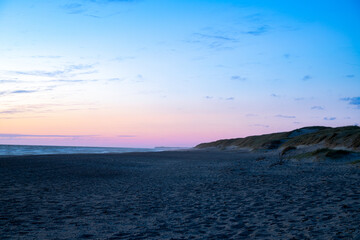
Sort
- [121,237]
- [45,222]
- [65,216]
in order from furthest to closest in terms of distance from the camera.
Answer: [65,216]
[45,222]
[121,237]

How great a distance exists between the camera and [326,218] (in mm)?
7504

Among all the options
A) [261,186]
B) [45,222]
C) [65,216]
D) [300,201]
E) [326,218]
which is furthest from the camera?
[261,186]

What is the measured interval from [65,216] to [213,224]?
4493 millimetres

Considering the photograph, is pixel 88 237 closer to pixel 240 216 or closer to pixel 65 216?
pixel 65 216

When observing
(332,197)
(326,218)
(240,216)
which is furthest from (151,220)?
(332,197)

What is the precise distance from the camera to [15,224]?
307 inches

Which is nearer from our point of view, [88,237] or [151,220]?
[88,237]

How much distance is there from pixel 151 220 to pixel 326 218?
469cm

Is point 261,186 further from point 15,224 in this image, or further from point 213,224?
point 15,224

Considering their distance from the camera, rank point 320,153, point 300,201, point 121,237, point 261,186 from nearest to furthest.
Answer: point 121,237 → point 300,201 → point 261,186 → point 320,153

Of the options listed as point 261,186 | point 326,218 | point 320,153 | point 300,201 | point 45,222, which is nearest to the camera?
point 326,218

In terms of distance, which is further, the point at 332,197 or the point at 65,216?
the point at 332,197

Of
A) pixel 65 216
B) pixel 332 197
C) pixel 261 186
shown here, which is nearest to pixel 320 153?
pixel 261 186

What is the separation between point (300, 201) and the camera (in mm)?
9766
